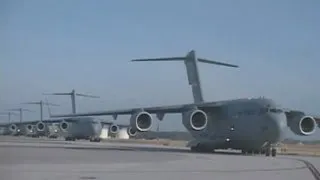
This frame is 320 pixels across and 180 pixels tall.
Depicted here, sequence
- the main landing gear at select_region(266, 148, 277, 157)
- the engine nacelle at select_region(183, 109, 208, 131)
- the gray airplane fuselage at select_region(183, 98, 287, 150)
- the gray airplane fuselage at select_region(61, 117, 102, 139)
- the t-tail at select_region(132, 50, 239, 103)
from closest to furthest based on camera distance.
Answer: the gray airplane fuselage at select_region(183, 98, 287, 150), the main landing gear at select_region(266, 148, 277, 157), the engine nacelle at select_region(183, 109, 208, 131), the t-tail at select_region(132, 50, 239, 103), the gray airplane fuselage at select_region(61, 117, 102, 139)

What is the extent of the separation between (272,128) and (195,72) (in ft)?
36.0

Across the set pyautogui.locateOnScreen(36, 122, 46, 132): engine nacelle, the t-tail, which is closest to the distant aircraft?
pyautogui.locateOnScreen(36, 122, 46, 132): engine nacelle

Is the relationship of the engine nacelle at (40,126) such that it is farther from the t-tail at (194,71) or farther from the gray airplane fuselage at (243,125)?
the gray airplane fuselage at (243,125)

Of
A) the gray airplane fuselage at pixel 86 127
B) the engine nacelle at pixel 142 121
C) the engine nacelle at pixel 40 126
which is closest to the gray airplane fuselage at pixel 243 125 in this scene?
the engine nacelle at pixel 142 121

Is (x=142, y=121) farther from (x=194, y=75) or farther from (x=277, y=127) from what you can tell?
(x=277, y=127)

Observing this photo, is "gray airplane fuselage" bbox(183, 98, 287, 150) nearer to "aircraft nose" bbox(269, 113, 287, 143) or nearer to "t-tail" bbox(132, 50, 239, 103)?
"aircraft nose" bbox(269, 113, 287, 143)

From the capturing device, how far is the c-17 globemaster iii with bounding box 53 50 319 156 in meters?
30.2

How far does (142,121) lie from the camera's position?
34.4 metres

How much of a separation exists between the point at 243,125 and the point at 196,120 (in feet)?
9.83

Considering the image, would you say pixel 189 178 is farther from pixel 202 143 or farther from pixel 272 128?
pixel 202 143

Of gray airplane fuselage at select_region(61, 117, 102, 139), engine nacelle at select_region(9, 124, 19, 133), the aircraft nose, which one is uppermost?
engine nacelle at select_region(9, 124, 19, 133)

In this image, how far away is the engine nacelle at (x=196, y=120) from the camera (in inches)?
1286

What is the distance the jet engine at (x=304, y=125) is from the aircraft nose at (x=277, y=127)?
2866 mm

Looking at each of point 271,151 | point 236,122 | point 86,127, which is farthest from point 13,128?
point 271,151
